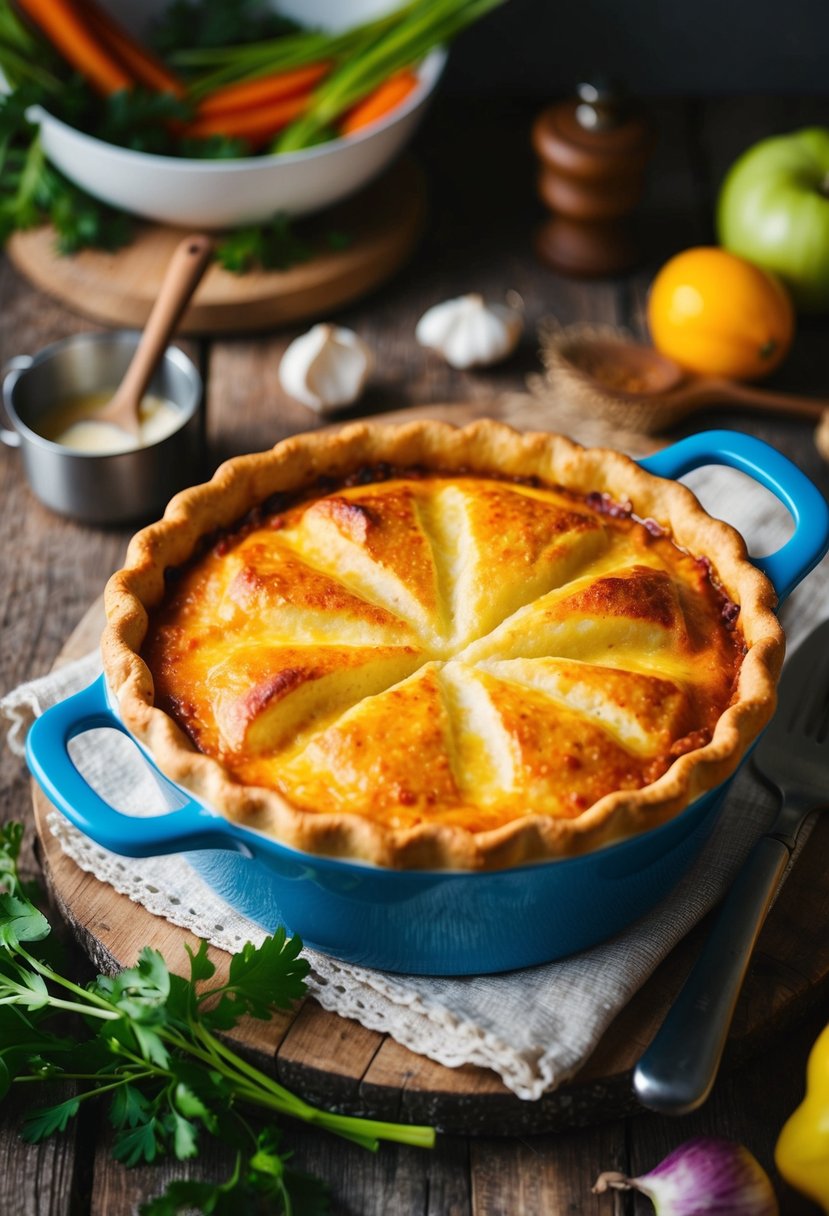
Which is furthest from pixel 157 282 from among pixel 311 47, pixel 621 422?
pixel 621 422

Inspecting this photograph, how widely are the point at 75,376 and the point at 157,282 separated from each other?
0.60m

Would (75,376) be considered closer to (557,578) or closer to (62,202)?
(62,202)

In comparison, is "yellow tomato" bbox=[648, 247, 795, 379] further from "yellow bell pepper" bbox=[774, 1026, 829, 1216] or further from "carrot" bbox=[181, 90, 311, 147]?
"yellow bell pepper" bbox=[774, 1026, 829, 1216]

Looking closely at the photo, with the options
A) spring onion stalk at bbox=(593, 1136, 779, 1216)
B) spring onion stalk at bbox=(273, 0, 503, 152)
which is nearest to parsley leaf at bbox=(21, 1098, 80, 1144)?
spring onion stalk at bbox=(593, 1136, 779, 1216)

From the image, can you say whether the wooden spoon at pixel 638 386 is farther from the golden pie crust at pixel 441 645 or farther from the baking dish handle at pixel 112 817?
the baking dish handle at pixel 112 817

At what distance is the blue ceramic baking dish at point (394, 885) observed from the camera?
2.35 metres

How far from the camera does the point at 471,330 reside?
4223 mm

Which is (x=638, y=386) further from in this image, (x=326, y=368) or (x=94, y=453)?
(x=94, y=453)

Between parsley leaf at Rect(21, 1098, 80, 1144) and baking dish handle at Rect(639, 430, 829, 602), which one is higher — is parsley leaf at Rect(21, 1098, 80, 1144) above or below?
below

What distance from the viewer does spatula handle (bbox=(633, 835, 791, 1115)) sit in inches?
89.7

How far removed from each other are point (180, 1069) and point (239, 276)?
277 cm

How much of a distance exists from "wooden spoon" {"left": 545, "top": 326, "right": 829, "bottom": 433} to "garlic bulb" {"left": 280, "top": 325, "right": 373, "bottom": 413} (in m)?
0.58

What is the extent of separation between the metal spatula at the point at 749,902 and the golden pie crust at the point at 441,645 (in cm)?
27

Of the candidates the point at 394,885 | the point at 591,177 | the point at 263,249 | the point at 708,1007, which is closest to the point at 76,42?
the point at 263,249
